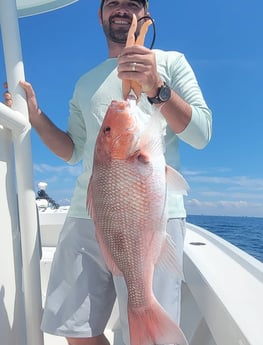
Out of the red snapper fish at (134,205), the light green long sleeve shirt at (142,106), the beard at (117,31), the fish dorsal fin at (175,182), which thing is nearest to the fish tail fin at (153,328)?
the red snapper fish at (134,205)

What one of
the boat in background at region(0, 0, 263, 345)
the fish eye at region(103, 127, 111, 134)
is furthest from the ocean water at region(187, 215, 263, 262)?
the fish eye at region(103, 127, 111, 134)

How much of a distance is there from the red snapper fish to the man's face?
2.36 ft

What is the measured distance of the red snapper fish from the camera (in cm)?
109

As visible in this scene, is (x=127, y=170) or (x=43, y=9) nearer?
(x=127, y=170)

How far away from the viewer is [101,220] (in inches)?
44.2

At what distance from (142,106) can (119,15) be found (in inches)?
17.6

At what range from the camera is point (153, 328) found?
1.06 meters

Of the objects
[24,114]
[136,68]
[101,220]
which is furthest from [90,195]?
[24,114]

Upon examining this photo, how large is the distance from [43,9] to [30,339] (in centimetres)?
177

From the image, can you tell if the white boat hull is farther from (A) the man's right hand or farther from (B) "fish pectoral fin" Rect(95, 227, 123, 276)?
(A) the man's right hand

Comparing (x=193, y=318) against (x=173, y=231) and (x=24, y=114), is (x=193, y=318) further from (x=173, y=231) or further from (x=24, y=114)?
(x=24, y=114)

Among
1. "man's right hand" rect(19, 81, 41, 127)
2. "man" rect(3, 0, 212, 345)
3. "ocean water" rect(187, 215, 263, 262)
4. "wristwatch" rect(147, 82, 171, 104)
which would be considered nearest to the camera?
"wristwatch" rect(147, 82, 171, 104)

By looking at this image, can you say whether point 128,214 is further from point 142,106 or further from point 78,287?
point 78,287

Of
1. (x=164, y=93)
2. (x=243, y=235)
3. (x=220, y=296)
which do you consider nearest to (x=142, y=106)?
(x=164, y=93)
